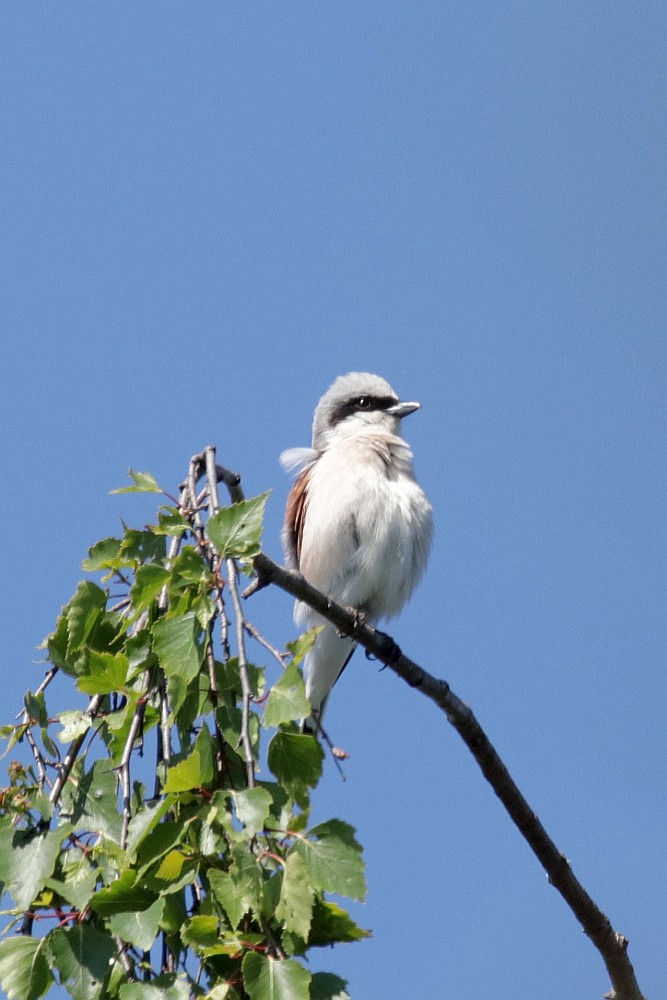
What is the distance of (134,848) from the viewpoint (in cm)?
272

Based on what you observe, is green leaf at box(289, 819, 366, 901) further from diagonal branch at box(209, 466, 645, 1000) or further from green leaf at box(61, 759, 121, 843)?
diagonal branch at box(209, 466, 645, 1000)

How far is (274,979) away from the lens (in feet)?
8.09

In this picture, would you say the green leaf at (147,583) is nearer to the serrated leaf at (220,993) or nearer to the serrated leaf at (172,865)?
the serrated leaf at (172,865)

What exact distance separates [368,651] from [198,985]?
2.79m

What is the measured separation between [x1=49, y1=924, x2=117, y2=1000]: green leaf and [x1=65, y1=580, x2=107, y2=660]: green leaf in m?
0.75

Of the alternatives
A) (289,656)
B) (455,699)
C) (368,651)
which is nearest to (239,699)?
(289,656)

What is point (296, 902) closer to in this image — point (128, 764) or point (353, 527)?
point (128, 764)

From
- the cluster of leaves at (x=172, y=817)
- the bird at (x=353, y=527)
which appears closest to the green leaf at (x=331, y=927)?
the cluster of leaves at (x=172, y=817)

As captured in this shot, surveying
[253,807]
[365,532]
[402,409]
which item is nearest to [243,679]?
[253,807]

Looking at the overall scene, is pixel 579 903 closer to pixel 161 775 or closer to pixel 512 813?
pixel 512 813

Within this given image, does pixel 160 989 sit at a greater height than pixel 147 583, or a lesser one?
lesser

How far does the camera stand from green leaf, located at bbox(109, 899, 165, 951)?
2.62 m

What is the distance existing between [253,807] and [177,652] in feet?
1.40

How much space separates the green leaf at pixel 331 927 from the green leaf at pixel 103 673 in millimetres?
727
